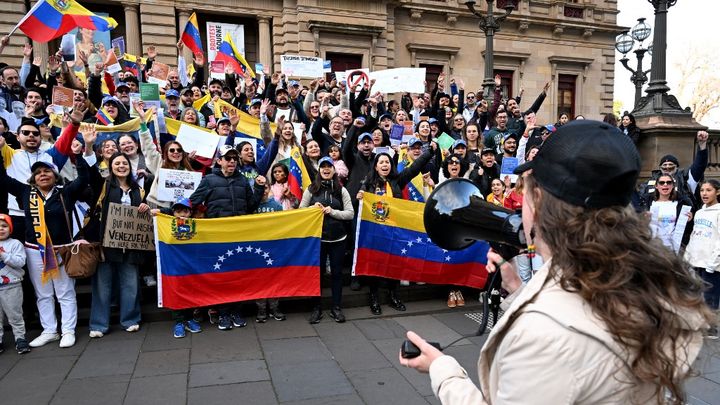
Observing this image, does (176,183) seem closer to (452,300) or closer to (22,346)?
(22,346)

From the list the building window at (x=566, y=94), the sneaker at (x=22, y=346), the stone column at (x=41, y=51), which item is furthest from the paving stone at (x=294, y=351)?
the building window at (x=566, y=94)

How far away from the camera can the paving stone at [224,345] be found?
4777mm

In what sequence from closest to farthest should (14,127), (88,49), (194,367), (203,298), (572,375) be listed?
(572,375)
(194,367)
(203,298)
(14,127)
(88,49)

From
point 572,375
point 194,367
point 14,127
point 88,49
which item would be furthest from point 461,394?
point 88,49

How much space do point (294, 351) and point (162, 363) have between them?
4.21 feet

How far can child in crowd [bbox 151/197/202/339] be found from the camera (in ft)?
17.8

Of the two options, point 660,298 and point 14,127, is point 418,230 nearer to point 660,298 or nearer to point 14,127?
point 660,298

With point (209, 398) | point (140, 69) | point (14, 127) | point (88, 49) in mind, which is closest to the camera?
point (209, 398)

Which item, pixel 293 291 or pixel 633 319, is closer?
pixel 633 319

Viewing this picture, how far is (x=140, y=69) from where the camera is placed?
12023 mm

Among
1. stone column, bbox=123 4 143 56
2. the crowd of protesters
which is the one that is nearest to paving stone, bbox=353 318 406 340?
the crowd of protesters

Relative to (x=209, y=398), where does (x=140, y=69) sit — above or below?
above

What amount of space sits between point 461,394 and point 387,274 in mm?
5149

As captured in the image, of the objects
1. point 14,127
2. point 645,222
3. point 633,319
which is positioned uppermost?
point 14,127
